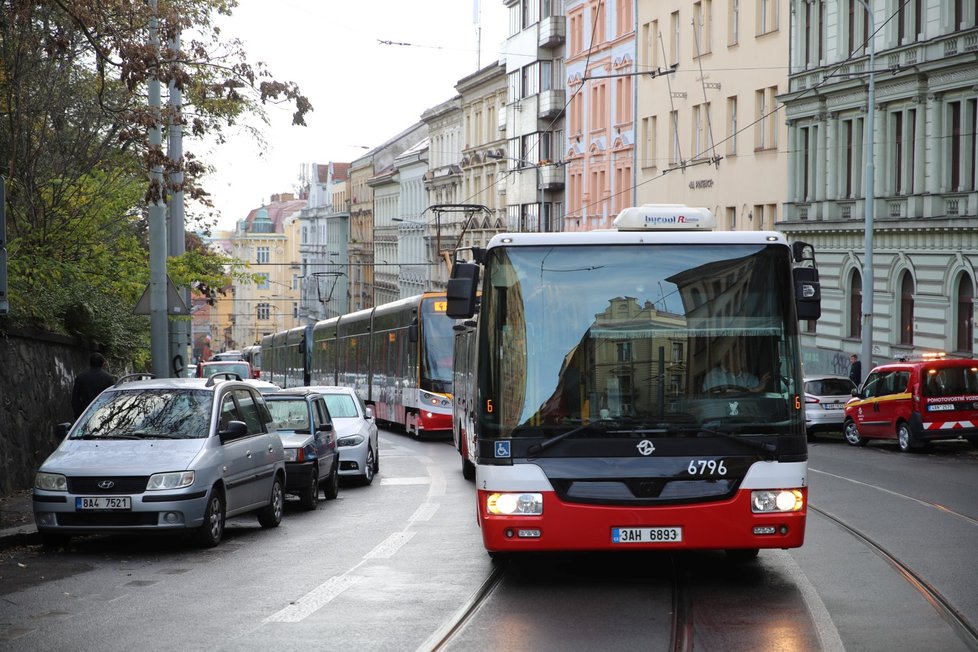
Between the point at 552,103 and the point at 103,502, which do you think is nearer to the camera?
the point at 103,502

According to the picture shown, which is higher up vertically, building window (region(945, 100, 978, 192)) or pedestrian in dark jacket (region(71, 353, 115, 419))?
building window (region(945, 100, 978, 192))

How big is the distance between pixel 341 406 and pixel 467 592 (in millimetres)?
12919

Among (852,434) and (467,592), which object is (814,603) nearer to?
(467,592)

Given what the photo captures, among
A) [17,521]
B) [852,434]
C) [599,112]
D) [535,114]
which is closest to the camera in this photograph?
[17,521]

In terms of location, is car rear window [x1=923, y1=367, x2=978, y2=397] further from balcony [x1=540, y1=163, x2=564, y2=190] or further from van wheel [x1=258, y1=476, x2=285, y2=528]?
balcony [x1=540, y1=163, x2=564, y2=190]

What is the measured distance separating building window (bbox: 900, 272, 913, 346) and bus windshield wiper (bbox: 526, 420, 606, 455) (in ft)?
111

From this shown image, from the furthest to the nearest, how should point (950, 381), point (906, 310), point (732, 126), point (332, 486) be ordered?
1. point (732, 126)
2. point (906, 310)
3. point (950, 381)
4. point (332, 486)

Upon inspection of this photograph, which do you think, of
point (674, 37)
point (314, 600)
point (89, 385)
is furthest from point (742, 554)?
point (674, 37)

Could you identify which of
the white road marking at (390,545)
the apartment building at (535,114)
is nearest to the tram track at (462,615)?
the white road marking at (390,545)

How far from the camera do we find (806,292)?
1176 centimetres

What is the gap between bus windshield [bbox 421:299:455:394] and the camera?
35.6m

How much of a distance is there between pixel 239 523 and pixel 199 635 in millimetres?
8016

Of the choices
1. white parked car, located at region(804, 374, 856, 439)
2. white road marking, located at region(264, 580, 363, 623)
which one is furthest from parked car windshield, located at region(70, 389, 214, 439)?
white parked car, located at region(804, 374, 856, 439)

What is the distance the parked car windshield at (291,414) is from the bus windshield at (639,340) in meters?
8.67
